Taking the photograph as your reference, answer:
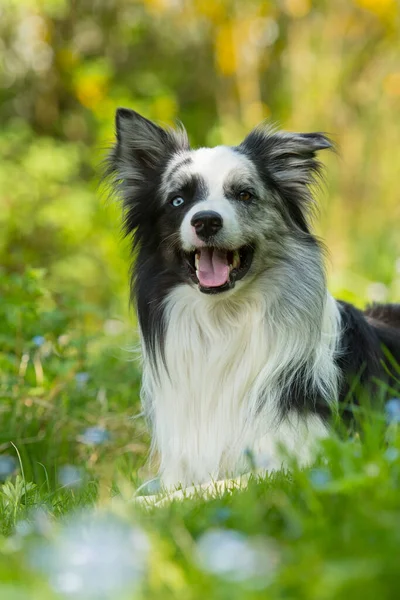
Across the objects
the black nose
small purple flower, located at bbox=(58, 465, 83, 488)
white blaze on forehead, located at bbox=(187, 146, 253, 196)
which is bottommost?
small purple flower, located at bbox=(58, 465, 83, 488)

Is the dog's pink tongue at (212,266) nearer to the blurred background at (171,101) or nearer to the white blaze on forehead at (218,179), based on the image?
the white blaze on forehead at (218,179)

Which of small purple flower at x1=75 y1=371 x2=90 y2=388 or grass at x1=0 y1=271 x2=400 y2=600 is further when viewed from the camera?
small purple flower at x1=75 y1=371 x2=90 y2=388

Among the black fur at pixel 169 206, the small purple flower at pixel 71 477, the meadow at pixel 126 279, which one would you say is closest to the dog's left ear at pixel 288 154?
the black fur at pixel 169 206

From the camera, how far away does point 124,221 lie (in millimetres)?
4672

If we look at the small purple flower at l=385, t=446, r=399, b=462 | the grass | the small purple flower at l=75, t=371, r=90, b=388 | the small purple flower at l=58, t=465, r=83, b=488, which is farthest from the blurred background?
the small purple flower at l=385, t=446, r=399, b=462

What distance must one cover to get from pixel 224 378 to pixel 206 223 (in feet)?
2.66

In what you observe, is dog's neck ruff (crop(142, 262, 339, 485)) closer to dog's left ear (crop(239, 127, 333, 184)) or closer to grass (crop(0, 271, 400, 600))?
grass (crop(0, 271, 400, 600))

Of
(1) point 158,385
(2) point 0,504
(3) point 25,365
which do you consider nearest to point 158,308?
(1) point 158,385

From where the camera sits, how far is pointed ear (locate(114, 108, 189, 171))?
14.9 ft

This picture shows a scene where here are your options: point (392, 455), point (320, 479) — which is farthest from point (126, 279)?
point (320, 479)

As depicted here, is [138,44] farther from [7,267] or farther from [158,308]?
[158,308]

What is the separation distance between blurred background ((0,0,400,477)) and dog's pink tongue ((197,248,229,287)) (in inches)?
189

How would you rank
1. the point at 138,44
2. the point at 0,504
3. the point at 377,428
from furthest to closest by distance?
the point at 138,44, the point at 0,504, the point at 377,428

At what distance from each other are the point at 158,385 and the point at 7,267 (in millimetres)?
5697
